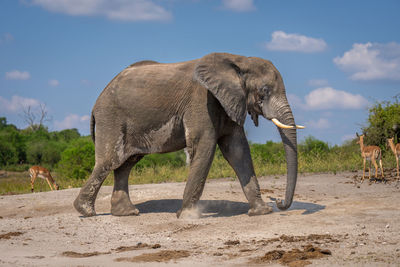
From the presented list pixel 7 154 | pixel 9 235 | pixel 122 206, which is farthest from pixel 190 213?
pixel 7 154

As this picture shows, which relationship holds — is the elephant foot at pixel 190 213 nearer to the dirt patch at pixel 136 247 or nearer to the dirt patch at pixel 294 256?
the dirt patch at pixel 136 247

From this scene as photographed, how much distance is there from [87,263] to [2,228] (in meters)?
3.98

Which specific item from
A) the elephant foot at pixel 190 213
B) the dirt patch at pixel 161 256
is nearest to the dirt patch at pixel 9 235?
the elephant foot at pixel 190 213

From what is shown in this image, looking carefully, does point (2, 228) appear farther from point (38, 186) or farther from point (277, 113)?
point (38, 186)

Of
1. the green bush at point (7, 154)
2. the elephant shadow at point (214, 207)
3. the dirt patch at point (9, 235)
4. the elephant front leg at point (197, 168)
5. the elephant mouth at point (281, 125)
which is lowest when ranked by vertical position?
the dirt patch at point (9, 235)

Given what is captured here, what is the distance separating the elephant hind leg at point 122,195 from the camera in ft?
32.7

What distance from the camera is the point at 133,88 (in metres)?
9.38

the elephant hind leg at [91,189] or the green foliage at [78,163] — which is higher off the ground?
the green foliage at [78,163]

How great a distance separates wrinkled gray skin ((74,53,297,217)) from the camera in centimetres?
870

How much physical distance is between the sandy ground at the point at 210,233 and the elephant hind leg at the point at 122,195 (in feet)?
0.97

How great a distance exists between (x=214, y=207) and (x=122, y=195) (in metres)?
1.95

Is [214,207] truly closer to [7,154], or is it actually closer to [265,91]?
[265,91]

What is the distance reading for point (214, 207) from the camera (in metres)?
10.4

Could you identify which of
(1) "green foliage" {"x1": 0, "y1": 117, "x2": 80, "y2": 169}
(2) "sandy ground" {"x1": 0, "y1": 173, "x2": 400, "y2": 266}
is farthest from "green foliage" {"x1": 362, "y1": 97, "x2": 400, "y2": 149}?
(1) "green foliage" {"x1": 0, "y1": 117, "x2": 80, "y2": 169}
